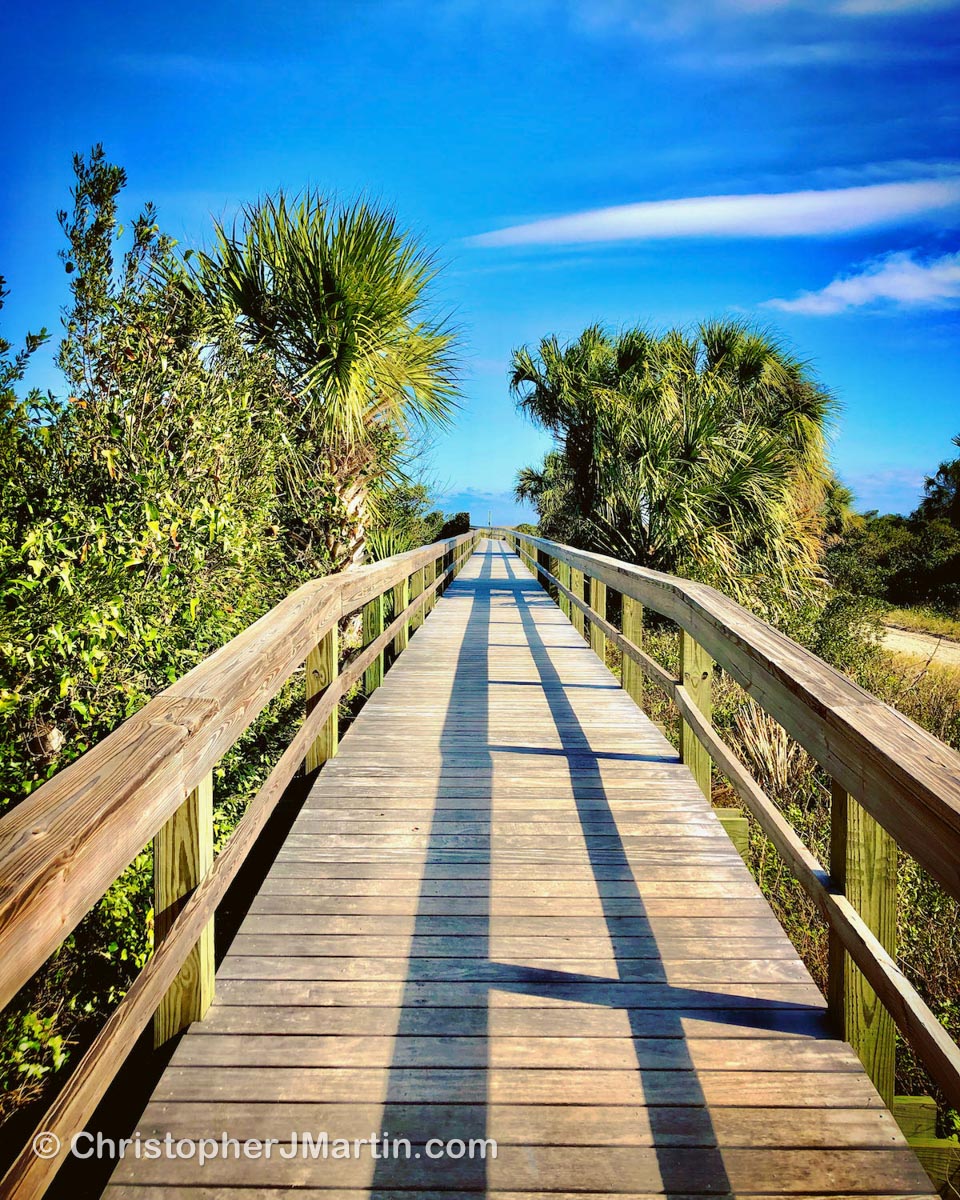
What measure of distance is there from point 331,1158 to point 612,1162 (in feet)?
1.83

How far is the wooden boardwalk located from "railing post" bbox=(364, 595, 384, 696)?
5.87ft

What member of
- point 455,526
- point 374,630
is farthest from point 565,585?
point 455,526

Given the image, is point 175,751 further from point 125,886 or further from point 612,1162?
point 125,886

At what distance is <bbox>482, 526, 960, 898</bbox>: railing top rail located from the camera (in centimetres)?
117

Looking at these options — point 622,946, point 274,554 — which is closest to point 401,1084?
point 622,946

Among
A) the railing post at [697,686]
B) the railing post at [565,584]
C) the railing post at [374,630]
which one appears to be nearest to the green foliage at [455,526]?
the railing post at [565,584]

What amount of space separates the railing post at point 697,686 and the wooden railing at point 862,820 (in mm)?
597

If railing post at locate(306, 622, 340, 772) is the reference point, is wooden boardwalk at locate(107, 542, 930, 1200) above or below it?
below

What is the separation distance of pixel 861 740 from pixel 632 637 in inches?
138

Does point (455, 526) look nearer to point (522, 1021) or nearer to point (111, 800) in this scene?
point (522, 1021)

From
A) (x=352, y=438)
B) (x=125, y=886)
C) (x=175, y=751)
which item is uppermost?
(x=352, y=438)

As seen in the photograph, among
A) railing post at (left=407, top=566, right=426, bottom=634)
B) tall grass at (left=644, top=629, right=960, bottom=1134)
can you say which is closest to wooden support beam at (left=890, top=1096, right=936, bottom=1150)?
tall grass at (left=644, top=629, right=960, bottom=1134)

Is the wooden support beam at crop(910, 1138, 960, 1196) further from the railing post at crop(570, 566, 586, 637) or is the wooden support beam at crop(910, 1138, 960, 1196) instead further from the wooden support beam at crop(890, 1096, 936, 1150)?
the railing post at crop(570, 566, 586, 637)

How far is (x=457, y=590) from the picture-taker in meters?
13.4
